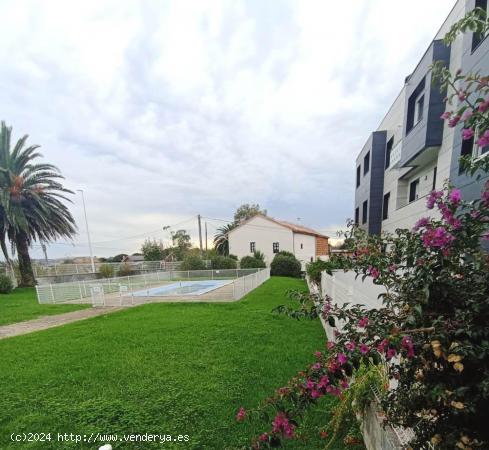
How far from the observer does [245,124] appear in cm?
1216

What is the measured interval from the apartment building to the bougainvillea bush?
3.55m

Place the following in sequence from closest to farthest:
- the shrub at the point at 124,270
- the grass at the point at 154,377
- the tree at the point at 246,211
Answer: the grass at the point at 154,377 < the shrub at the point at 124,270 < the tree at the point at 246,211

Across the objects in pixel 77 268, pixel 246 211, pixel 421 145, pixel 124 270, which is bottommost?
pixel 124 270

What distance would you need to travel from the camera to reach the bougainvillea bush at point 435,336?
3.28 feet

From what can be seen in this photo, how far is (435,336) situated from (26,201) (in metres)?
21.3

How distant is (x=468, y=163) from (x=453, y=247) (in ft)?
1.74

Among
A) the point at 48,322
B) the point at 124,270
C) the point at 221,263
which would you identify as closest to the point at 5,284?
the point at 124,270

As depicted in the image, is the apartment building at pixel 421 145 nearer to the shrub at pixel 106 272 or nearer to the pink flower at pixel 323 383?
the pink flower at pixel 323 383

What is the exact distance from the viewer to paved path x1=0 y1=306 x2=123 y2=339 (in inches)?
276

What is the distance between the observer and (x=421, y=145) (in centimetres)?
776

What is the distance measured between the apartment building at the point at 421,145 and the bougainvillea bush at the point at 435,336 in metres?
3.55

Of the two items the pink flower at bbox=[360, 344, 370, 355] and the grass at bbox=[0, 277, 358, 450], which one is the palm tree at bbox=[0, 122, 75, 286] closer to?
the grass at bbox=[0, 277, 358, 450]

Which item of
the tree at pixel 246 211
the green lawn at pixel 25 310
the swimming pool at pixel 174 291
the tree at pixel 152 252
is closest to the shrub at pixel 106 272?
the swimming pool at pixel 174 291

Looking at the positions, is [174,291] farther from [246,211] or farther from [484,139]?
[246,211]
